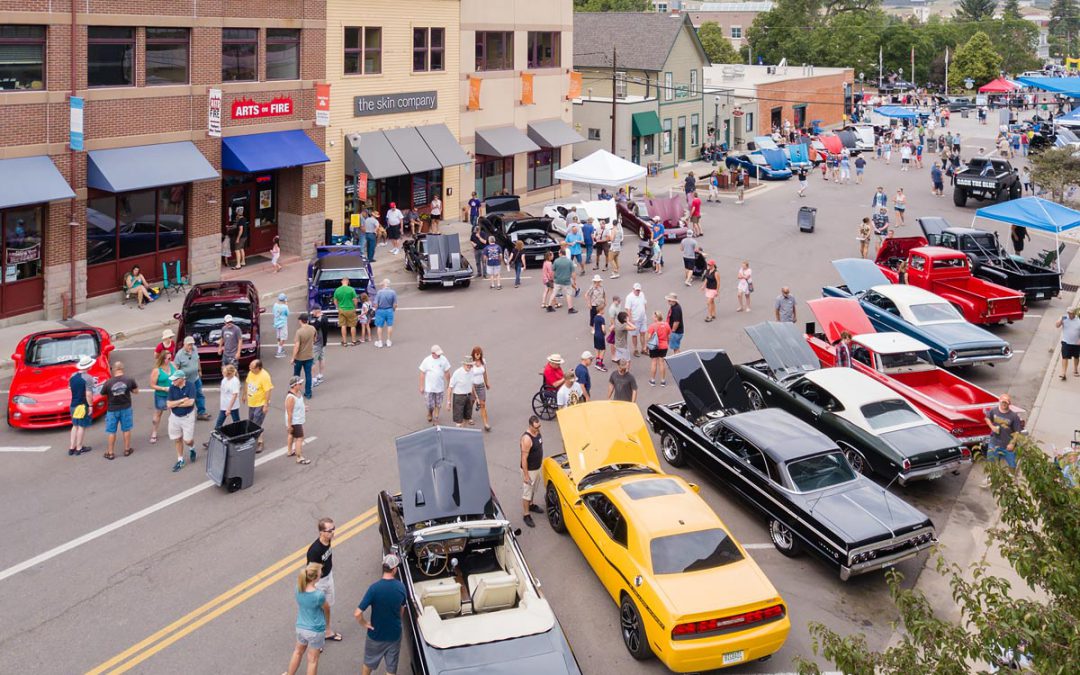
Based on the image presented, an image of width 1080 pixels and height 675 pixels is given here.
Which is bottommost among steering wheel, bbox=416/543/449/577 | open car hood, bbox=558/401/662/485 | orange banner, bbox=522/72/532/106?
steering wheel, bbox=416/543/449/577

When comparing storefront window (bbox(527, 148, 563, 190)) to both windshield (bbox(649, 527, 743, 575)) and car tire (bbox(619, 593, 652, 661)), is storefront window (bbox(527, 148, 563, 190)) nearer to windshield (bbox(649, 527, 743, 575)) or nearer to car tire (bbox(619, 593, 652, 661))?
windshield (bbox(649, 527, 743, 575))

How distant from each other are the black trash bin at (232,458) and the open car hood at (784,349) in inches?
380

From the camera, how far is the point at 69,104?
24234 mm

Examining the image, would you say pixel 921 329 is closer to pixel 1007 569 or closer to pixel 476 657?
pixel 1007 569

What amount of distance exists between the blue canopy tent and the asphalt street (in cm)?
672

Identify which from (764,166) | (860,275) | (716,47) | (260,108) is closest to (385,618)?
(860,275)

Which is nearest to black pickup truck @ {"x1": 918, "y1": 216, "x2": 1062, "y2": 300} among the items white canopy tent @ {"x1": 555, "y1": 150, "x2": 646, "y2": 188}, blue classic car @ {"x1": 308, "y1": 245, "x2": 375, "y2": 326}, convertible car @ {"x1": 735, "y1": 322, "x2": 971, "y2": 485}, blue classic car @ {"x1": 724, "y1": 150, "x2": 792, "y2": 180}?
white canopy tent @ {"x1": 555, "y1": 150, "x2": 646, "y2": 188}

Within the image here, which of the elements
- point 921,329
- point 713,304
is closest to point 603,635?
point 921,329

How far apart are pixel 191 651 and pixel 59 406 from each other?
8516 mm

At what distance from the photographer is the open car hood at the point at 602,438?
45.9ft

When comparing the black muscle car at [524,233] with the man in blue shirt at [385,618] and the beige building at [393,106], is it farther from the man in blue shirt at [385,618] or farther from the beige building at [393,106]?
the man in blue shirt at [385,618]

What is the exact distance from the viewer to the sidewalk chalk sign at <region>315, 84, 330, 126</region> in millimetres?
31375

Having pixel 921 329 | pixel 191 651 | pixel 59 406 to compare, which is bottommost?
pixel 191 651

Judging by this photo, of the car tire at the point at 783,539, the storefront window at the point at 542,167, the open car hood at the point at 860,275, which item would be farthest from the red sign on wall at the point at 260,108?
the car tire at the point at 783,539
